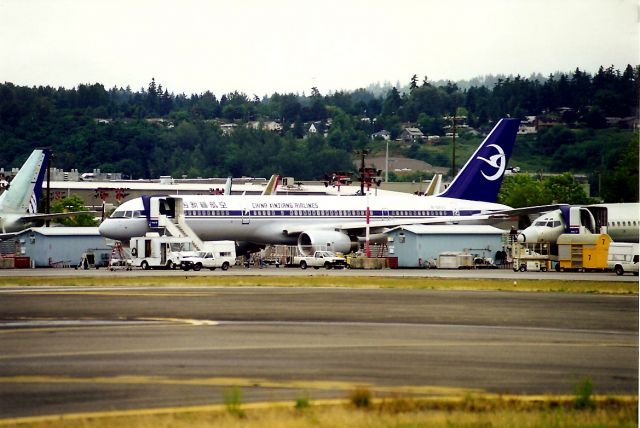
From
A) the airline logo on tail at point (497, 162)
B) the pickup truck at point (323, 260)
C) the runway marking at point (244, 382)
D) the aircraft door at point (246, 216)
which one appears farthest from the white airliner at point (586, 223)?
the runway marking at point (244, 382)

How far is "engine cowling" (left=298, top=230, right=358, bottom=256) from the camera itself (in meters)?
94.4

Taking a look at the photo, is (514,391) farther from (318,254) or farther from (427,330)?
(318,254)

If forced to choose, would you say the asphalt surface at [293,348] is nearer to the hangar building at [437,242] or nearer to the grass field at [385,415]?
the grass field at [385,415]

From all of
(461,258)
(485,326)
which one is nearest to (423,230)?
(461,258)

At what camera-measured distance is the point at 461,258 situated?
91625 mm

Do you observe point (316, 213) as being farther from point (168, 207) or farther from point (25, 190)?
point (25, 190)

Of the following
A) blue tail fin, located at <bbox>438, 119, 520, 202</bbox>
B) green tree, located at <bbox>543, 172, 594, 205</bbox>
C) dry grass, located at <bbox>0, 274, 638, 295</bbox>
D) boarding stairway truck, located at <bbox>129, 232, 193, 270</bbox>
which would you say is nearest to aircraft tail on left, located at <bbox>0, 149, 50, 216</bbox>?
boarding stairway truck, located at <bbox>129, 232, 193, 270</bbox>

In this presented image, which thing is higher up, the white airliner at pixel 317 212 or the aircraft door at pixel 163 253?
the white airliner at pixel 317 212

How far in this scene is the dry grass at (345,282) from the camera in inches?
2477

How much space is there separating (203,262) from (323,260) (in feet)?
33.7

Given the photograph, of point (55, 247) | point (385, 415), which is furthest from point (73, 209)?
point (385, 415)

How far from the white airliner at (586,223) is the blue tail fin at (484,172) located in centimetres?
1162

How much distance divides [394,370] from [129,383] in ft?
22.0

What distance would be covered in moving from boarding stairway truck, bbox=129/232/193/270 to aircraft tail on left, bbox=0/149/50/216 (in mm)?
15681
